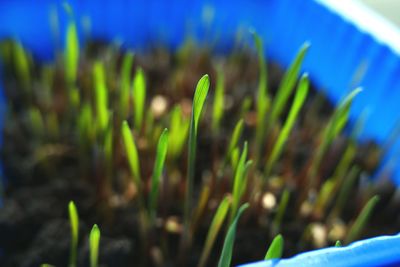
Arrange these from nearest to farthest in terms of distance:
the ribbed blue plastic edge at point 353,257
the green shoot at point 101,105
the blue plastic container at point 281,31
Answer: the ribbed blue plastic edge at point 353,257, the green shoot at point 101,105, the blue plastic container at point 281,31

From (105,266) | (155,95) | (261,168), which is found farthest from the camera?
(155,95)

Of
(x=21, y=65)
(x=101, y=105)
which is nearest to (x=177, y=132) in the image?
(x=101, y=105)

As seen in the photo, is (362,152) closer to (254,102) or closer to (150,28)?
(254,102)

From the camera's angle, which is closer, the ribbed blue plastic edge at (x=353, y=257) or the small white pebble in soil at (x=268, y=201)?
the ribbed blue plastic edge at (x=353, y=257)

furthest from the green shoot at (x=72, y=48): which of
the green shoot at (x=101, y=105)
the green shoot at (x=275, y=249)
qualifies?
the green shoot at (x=275, y=249)

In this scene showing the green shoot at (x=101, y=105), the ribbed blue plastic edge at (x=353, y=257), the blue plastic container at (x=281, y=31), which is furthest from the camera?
the blue plastic container at (x=281, y=31)

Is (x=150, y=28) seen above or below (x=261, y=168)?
above

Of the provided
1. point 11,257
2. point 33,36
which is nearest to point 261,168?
point 11,257

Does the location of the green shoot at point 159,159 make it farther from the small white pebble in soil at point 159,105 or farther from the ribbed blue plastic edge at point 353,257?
the small white pebble in soil at point 159,105
